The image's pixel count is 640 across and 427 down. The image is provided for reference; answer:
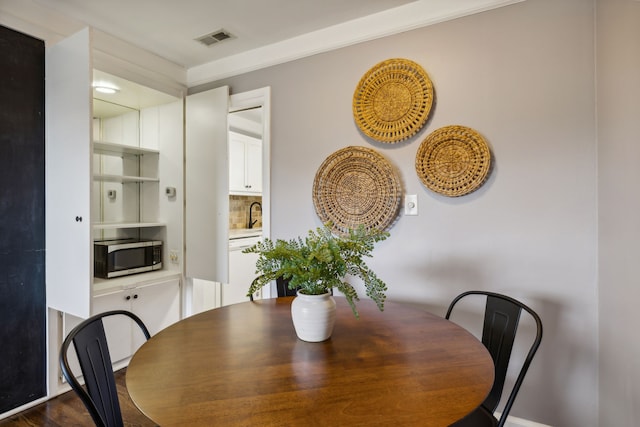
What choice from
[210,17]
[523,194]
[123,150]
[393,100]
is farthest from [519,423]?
[123,150]

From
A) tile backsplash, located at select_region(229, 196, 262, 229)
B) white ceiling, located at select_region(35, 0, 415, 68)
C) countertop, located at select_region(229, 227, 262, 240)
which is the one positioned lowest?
countertop, located at select_region(229, 227, 262, 240)

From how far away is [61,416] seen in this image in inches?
81.0

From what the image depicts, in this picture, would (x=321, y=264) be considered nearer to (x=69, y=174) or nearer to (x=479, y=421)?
(x=479, y=421)

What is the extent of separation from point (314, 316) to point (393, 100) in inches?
58.3

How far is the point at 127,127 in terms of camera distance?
3.20 metres

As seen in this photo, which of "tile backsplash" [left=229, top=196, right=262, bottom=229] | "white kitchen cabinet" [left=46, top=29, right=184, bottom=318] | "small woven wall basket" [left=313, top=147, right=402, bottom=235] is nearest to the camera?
"white kitchen cabinet" [left=46, top=29, right=184, bottom=318]

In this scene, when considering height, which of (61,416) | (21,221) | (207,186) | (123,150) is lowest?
(61,416)

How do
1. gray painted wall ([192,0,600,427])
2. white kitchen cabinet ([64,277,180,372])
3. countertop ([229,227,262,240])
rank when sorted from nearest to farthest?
gray painted wall ([192,0,600,427])
white kitchen cabinet ([64,277,180,372])
countertop ([229,227,262,240])

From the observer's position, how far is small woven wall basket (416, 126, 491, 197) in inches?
73.7

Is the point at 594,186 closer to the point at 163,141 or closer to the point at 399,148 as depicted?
the point at 399,148

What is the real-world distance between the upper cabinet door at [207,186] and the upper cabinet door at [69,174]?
1.00 metres

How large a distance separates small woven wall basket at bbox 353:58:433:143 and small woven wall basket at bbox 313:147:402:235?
0.55 feet

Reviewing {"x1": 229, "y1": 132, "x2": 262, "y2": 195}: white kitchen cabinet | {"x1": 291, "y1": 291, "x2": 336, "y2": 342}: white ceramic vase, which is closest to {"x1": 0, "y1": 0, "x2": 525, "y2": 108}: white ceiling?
{"x1": 229, "y1": 132, "x2": 262, "y2": 195}: white kitchen cabinet

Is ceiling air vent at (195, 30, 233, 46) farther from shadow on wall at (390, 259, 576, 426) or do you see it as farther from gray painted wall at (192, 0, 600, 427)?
shadow on wall at (390, 259, 576, 426)
